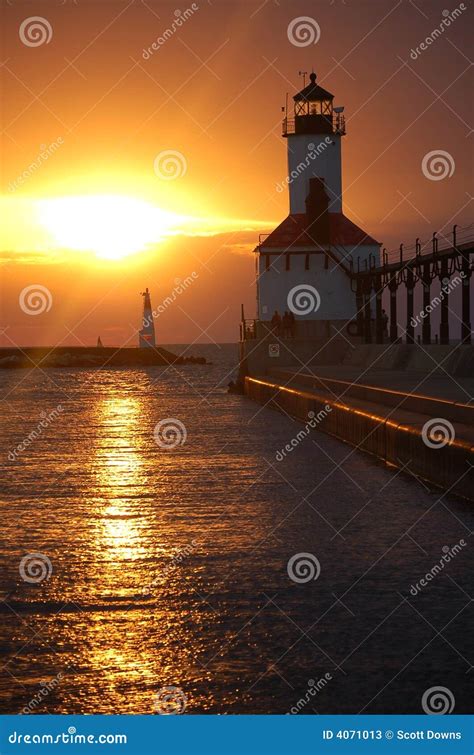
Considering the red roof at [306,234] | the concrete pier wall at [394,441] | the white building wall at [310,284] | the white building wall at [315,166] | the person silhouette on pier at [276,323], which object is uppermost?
the white building wall at [315,166]

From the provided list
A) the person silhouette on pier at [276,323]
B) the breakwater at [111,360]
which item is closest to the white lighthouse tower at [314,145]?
the person silhouette on pier at [276,323]

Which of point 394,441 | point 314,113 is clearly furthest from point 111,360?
point 394,441

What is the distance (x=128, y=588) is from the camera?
10391 mm

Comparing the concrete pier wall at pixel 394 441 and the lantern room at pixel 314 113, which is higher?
the lantern room at pixel 314 113

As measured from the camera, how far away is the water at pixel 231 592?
7.59 metres

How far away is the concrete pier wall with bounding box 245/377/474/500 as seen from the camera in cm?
1559

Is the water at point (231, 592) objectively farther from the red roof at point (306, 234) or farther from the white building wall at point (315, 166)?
the white building wall at point (315, 166)

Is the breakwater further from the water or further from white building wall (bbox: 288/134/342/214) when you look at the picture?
the water

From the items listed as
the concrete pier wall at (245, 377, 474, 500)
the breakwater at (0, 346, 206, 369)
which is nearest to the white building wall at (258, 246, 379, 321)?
the concrete pier wall at (245, 377, 474, 500)

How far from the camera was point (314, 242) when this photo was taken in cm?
6269

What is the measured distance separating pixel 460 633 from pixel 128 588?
3.17 metres

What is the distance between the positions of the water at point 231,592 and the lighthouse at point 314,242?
41.3 meters

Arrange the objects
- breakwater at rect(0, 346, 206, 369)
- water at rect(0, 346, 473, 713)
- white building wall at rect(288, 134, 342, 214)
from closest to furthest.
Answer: water at rect(0, 346, 473, 713) → white building wall at rect(288, 134, 342, 214) → breakwater at rect(0, 346, 206, 369)

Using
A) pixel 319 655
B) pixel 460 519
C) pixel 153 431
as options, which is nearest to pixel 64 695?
pixel 319 655
